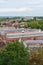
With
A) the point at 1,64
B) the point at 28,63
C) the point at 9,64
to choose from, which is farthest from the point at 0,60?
the point at 28,63

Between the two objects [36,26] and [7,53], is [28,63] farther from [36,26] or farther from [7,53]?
[36,26]

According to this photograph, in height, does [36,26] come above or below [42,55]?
below

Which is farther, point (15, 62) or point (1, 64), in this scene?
point (1, 64)

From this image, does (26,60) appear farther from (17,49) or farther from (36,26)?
(36,26)

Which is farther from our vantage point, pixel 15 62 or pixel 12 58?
pixel 12 58

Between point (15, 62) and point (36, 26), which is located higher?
point (15, 62)

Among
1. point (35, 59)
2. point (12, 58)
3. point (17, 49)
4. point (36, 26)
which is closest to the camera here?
point (35, 59)

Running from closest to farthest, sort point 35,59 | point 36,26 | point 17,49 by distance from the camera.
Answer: point 35,59, point 17,49, point 36,26

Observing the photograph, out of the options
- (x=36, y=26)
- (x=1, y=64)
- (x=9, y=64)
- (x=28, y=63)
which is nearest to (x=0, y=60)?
(x=1, y=64)
